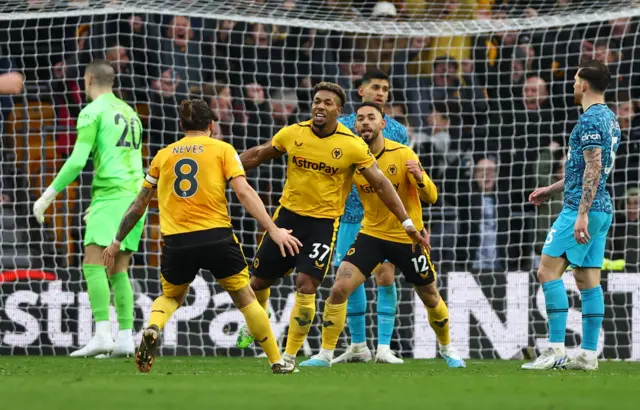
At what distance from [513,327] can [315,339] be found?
5.85ft

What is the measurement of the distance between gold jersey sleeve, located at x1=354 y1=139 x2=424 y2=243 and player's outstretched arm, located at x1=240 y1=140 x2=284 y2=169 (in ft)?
2.52

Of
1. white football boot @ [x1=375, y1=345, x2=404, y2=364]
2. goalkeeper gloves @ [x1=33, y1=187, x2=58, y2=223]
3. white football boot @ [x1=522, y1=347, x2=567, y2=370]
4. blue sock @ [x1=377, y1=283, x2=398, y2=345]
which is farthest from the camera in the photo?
blue sock @ [x1=377, y1=283, x2=398, y2=345]

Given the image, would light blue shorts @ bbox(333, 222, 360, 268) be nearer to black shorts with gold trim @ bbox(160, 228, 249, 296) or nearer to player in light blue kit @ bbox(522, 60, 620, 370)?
player in light blue kit @ bbox(522, 60, 620, 370)

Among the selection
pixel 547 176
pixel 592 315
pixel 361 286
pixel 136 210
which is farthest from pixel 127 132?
pixel 547 176

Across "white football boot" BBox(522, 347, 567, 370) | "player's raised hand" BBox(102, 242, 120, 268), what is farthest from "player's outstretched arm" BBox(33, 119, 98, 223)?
"white football boot" BBox(522, 347, 567, 370)

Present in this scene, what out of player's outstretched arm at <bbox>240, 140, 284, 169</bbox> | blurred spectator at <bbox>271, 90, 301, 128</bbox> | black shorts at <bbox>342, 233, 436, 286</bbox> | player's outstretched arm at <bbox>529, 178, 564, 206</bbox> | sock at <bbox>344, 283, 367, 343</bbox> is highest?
blurred spectator at <bbox>271, 90, 301, 128</bbox>

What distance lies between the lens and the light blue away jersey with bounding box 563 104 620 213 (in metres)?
8.15

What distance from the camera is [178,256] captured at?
718 centimetres

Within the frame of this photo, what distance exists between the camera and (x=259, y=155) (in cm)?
839

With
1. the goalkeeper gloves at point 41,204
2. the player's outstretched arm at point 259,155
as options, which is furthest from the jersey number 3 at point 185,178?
the goalkeeper gloves at point 41,204

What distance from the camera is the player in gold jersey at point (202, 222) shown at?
23.5 feet

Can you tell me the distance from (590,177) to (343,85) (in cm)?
508

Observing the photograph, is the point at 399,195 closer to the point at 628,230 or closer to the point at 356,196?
the point at 356,196

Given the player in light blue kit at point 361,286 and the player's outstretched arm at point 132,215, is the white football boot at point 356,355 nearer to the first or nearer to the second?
the player in light blue kit at point 361,286
